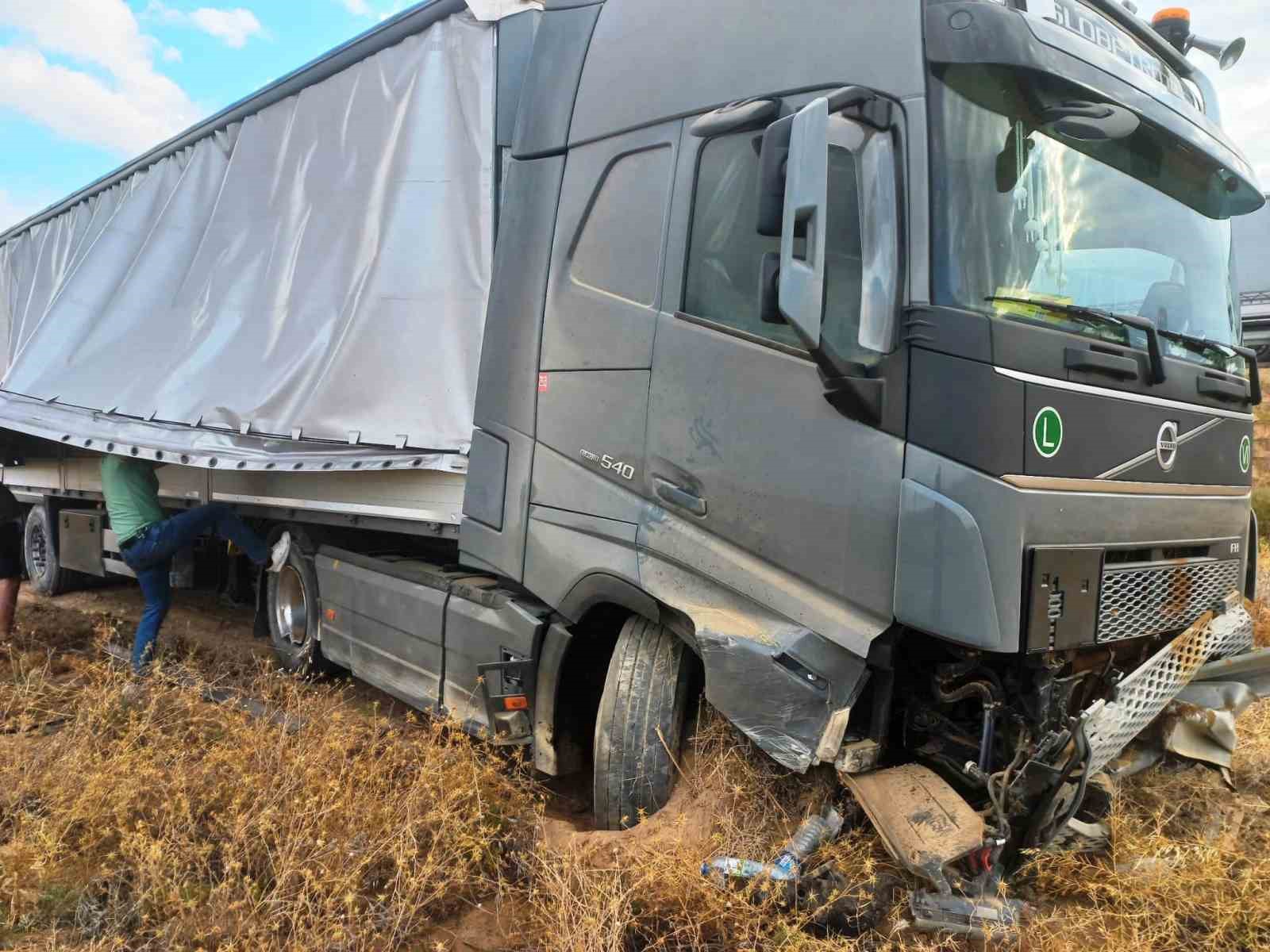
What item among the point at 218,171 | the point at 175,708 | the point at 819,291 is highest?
the point at 218,171

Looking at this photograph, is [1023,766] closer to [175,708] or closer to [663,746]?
[663,746]

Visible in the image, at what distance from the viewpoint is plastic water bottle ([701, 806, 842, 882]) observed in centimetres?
283

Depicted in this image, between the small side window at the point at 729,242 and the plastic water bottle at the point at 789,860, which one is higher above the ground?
the small side window at the point at 729,242

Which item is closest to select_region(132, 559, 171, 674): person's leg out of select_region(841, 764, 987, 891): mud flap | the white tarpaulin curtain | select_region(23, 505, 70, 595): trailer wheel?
the white tarpaulin curtain

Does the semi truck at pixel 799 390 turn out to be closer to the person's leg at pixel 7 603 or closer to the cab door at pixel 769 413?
the cab door at pixel 769 413

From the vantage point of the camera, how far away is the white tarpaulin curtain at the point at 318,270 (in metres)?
4.52

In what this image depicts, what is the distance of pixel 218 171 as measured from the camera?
6418 millimetres

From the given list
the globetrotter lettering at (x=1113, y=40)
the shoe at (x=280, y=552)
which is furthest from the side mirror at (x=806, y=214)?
the shoe at (x=280, y=552)

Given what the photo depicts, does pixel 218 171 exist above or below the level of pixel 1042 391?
above

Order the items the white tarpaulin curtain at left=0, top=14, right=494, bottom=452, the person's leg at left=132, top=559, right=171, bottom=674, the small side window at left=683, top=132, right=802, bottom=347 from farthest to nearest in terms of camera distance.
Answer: the person's leg at left=132, top=559, right=171, bottom=674, the white tarpaulin curtain at left=0, top=14, right=494, bottom=452, the small side window at left=683, top=132, right=802, bottom=347

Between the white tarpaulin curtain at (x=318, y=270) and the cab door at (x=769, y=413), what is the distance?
4.64ft

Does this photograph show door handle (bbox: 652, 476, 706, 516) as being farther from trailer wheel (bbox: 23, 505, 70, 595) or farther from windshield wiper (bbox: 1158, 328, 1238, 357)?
trailer wheel (bbox: 23, 505, 70, 595)

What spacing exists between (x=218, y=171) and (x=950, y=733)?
19.6 ft

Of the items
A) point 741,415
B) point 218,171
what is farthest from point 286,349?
point 741,415
